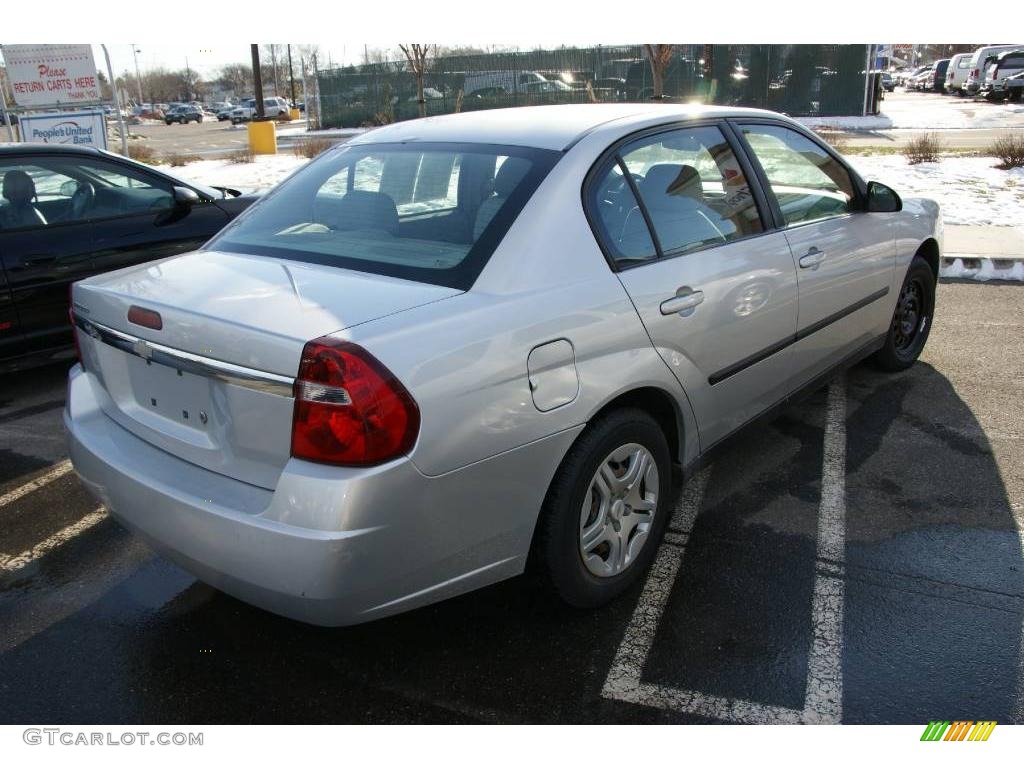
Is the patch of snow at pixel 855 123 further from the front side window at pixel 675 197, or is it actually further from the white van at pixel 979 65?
the front side window at pixel 675 197

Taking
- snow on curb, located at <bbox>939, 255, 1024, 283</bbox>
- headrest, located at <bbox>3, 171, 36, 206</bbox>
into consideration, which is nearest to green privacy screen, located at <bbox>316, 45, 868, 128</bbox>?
snow on curb, located at <bbox>939, 255, 1024, 283</bbox>

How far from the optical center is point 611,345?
271cm

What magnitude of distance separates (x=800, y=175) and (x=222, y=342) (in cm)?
297

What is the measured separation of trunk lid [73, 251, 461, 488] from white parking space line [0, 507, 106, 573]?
101 centimetres

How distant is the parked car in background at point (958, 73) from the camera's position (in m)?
40.1

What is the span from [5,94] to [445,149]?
45.3 ft

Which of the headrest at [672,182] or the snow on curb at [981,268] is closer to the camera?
the headrest at [672,182]

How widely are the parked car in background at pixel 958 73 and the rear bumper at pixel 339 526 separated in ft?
145

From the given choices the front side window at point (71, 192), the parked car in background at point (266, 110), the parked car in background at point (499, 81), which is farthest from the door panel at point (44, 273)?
the parked car in background at point (266, 110)

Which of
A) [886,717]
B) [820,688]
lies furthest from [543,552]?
[886,717]

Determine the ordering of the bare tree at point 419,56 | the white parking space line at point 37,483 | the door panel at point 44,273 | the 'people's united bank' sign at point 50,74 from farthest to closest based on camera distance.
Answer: the bare tree at point 419,56
the 'people's united bank' sign at point 50,74
the door panel at point 44,273
the white parking space line at point 37,483

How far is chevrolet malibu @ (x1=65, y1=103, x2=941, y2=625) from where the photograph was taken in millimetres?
2211

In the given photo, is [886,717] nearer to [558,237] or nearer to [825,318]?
[558,237]

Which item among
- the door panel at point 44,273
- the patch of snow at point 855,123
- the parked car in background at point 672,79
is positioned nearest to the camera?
the door panel at point 44,273
